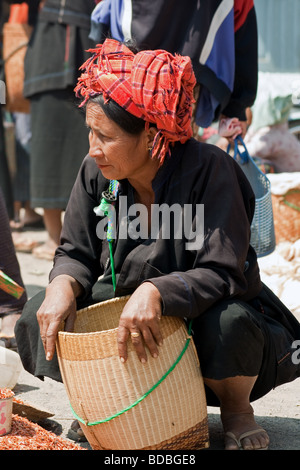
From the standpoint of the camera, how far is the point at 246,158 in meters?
4.06

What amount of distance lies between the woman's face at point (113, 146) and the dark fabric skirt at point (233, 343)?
1.56 ft

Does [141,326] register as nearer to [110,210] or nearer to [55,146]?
[110,210]

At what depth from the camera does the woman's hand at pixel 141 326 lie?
2.40 metres

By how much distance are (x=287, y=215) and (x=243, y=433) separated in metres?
2.77

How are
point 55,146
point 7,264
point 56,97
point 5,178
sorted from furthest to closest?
point 5,178 < point 55,146 < point 56,97 < point 7,264

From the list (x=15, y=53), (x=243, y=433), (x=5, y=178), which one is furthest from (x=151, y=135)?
(x=5, y=178)

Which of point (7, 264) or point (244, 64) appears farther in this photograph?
point (244, 64)

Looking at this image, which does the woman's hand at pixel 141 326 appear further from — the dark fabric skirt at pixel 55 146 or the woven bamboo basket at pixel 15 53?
the woven bamboo basket at pixel 15 53

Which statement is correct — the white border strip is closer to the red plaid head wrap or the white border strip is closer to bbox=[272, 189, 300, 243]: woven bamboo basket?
the red plaid head wrap

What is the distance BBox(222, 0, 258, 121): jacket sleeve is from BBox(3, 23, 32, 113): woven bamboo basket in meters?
2.18

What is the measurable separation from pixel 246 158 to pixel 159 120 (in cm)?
148

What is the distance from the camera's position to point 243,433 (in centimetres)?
266

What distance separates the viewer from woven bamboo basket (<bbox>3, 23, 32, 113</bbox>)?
588cm
